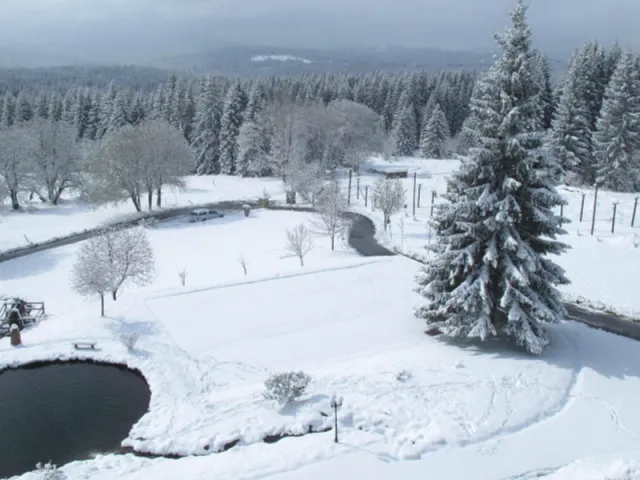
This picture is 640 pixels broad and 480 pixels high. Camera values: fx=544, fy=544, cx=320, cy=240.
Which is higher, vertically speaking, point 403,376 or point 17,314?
point 403,376

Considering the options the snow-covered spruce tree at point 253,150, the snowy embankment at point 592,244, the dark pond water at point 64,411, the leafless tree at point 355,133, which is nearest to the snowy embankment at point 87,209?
the snow-covered spruce tree at point 253,150

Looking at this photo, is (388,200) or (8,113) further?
(8,113)

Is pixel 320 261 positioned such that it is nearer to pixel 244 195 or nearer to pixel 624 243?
pixel 624 243

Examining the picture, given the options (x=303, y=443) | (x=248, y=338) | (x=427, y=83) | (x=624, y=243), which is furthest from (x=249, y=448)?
(x=427, y=83)

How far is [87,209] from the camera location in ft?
177

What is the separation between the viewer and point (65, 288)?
3256 cm

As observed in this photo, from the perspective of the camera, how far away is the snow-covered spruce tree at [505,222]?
19.1 metres

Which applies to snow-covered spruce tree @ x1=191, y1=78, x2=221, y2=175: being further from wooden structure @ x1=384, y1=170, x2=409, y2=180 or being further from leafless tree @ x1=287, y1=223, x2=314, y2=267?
leafless tree @ x1=287, y1=223, x2=314, y2=267

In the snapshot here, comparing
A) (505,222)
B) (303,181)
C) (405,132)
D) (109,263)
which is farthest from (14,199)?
(405,132)

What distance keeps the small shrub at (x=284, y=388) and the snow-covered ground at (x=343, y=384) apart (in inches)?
14.0

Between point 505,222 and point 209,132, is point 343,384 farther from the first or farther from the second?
point 209,132

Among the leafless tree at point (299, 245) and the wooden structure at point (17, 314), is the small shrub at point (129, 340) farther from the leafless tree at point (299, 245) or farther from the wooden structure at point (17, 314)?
the leafless tree at point (299, 245)

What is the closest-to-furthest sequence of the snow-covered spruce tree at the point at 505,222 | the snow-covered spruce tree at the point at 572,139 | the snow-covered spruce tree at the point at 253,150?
the snow-covered spruce tree at the point at 505,222 < the snow-covered spruce tree at the point at 572,139 < the snow-covered spruce tree at the point at 253,150

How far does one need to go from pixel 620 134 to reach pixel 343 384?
45701 millimetres
